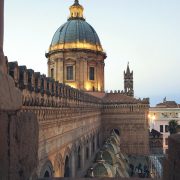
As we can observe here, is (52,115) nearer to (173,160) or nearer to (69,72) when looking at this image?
(173,160)

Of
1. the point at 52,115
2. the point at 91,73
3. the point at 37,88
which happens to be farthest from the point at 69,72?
the point at 37,88

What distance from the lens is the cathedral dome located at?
4132 cm

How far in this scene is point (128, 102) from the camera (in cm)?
3681

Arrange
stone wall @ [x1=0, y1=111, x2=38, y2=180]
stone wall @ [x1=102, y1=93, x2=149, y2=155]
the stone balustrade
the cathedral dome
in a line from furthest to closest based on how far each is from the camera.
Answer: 1. the cathedral dome
2. stone wall @ [x1=102, y1=93, x2=149, y2=155]
3. the stone balustrade
4. stone wall @ [x1=0, y1=111, x2=38, y2=180]

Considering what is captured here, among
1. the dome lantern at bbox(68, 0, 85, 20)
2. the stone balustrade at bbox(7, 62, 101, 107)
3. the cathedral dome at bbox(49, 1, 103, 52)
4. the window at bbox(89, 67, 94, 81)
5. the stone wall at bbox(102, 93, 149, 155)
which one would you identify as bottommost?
the stone wall at bbox(102, 93, 149, 155)

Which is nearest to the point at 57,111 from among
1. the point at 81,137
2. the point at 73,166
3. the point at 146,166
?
the point at 73,166

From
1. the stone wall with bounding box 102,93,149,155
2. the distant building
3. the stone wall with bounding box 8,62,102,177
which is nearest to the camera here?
the stone wall with bounding box 8,62,102,177

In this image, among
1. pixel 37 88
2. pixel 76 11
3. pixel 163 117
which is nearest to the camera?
pixel 37 88

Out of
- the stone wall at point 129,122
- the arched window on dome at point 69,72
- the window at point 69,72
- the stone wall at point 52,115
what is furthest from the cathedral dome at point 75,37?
the stone wall at point 52,115

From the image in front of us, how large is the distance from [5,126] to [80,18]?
145 feet

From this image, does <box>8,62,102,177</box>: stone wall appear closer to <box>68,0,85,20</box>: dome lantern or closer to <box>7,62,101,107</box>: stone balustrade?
<box>7,62,101,107</box>: stone balustrade

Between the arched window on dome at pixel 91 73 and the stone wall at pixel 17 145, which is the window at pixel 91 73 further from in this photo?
the stone wall at pixel 17 145

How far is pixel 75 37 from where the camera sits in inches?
1646

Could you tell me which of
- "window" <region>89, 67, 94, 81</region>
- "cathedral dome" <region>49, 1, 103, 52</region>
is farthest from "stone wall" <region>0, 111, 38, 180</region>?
"cathedral dome" <region>49, 1, 103, 52</region>
